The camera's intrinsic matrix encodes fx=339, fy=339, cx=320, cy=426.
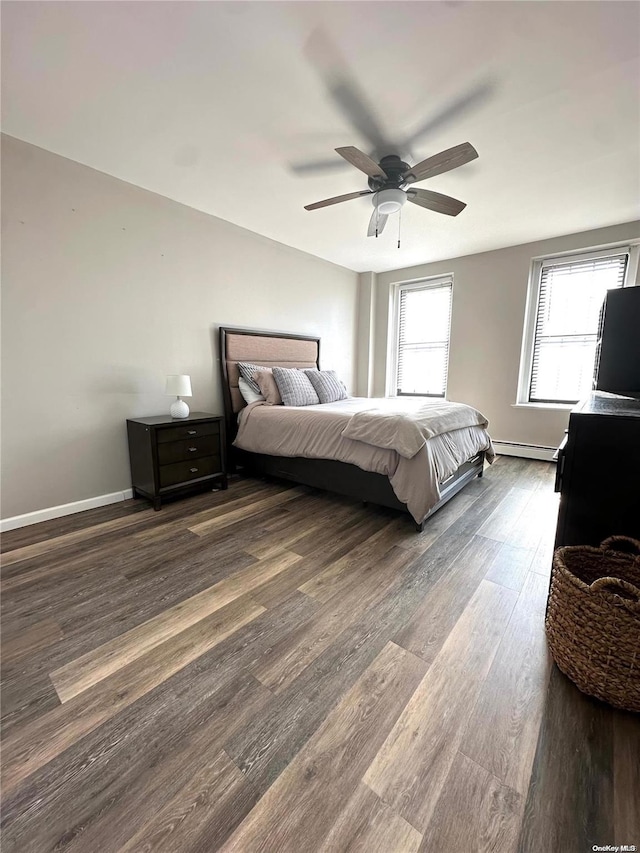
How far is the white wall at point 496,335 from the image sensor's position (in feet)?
13.2

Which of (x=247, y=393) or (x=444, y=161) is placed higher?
(x=444, y=161)

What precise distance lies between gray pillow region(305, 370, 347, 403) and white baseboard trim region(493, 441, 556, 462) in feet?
7.25

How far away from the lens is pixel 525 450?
423cm

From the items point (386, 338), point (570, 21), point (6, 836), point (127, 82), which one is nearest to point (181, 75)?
point (127, 82)

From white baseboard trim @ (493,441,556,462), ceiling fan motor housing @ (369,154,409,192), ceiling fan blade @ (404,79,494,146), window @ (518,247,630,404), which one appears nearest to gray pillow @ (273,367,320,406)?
ceiling fan motor housing @ (369,154,409,192)

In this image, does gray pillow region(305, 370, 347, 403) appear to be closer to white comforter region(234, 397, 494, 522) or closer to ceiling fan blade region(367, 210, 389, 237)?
white comforter region(234, 397, 494, 522)

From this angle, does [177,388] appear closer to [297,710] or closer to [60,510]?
[60,510]

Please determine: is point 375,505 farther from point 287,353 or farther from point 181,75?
point 181,75

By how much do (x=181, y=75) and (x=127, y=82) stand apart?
0.30 metres

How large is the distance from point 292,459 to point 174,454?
3.25ft

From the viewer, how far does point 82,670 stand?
1.27 meters

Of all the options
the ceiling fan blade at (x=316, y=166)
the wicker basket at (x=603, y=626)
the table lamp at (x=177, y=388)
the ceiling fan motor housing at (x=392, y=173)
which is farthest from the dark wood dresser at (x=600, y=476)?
the table lamp at (x=177, y=388)

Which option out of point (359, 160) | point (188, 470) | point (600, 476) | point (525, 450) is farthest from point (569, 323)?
point (188, 470)

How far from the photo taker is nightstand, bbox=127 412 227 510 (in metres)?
2.64
